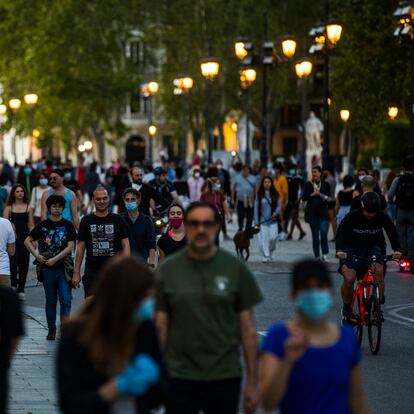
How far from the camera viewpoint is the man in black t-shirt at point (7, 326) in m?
7.56

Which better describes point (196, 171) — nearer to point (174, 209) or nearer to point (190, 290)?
point (174, 209)

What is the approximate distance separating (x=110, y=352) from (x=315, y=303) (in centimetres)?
88

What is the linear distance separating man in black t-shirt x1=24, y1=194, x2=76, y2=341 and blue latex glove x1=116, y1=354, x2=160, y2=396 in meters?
9.22

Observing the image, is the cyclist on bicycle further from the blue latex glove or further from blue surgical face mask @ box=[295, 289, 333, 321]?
the blue latex glove

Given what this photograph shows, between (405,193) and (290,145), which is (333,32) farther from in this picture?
(290,145)

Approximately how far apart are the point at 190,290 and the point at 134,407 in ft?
5.37

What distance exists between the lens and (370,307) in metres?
14.0

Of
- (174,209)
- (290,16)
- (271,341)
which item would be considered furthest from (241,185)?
(290,16)

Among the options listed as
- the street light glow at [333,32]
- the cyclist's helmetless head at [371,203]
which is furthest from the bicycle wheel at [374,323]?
the street light glow at [333,32]

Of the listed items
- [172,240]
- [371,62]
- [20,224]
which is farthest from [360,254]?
[371,62]

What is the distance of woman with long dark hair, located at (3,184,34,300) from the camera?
62.3ft

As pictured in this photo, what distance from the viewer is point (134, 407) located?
18.8 feet

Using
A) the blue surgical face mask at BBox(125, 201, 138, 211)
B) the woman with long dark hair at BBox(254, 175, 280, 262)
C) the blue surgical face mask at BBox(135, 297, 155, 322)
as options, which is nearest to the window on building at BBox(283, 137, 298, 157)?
the woman with long dark hair at BBox(254, 175, 280, 262)

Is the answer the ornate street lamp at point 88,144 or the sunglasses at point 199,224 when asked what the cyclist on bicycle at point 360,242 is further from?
the ornate street lamp at point 88,144
